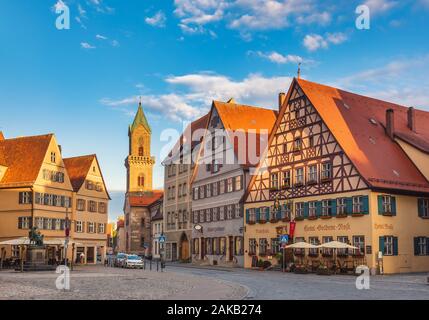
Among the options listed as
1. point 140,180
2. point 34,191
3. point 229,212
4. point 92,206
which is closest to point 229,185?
point 229,212

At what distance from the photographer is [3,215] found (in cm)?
5522

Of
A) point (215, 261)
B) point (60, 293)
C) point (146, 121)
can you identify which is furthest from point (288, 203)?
point (146, 121)

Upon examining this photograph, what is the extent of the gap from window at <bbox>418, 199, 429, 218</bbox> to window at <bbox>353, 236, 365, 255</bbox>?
5.59m

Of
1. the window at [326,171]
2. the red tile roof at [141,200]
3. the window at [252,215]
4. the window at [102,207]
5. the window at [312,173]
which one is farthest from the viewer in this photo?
the red tile roof at [141,200]

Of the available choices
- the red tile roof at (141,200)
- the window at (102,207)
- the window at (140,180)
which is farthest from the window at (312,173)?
the window at (140,180)

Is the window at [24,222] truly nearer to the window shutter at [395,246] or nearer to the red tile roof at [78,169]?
the red tile roof at [78,169]

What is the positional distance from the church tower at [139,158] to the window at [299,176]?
7175cm

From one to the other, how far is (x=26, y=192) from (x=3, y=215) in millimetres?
3146

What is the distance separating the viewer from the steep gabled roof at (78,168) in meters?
61.7

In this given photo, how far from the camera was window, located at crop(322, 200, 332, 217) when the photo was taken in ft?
140

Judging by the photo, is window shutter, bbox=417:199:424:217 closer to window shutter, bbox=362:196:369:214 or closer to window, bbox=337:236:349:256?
window shutter, bbox=362:196:369:214

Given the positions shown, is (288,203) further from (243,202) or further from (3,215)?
(3,215)

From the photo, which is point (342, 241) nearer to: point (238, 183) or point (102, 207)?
point (238, 183)

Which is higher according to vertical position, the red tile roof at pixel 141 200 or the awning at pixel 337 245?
the red tile roof at pixel 141 200
